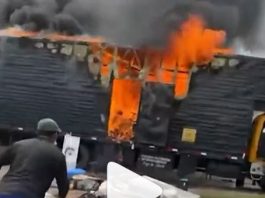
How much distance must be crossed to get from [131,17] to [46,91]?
4.52 meters

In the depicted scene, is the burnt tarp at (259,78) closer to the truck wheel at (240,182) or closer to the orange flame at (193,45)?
the orange flame at (193,45)

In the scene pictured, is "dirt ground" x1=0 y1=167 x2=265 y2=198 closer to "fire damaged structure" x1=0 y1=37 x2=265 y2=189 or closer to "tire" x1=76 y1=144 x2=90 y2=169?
"fire damaged structure" x1=0 y1=37 x2=265 y2=189

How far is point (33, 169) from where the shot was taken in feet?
18.6

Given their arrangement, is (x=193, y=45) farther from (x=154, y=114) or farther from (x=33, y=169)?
(x=33, y=169)

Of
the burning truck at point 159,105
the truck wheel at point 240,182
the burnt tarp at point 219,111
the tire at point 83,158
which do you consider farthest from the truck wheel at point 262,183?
the tire at point 83,158

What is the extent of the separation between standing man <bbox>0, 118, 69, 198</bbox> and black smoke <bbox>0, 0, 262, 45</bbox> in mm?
12284

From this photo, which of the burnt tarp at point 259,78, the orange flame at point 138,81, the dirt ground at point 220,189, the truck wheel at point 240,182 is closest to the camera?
the dirt ground at point 220,189

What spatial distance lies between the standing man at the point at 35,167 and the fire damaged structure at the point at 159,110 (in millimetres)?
10119

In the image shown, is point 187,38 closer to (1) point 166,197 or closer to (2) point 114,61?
(2) point 114,61

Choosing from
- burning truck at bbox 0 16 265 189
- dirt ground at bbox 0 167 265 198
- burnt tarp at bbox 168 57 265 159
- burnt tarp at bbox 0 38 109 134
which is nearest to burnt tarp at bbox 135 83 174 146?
burning truck at bbox 0 16 265 189

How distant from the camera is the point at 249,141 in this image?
642 inches

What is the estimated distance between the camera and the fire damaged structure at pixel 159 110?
16016 millimetres

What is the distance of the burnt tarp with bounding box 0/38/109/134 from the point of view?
16703 millimetres

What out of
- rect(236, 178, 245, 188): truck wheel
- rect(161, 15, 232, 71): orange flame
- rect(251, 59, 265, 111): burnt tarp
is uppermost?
rect(161, 15, 232, 71): orange flame
